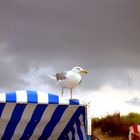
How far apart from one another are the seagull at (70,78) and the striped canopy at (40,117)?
0.98 metres

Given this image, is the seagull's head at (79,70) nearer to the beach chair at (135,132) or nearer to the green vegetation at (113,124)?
the beach chair at (135,132)

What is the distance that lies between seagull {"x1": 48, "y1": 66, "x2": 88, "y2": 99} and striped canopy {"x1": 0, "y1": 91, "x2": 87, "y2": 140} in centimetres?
98

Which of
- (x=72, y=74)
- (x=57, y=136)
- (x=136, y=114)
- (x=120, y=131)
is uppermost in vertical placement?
(x=136, y=114)

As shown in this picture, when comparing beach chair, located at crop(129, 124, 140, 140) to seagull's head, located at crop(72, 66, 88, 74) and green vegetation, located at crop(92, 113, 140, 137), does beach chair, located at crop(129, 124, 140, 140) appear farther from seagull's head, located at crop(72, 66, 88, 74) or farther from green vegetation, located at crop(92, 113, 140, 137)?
green vegetation, located at crop(92, 113, 140, 137)

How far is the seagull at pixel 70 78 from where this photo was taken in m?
8.14

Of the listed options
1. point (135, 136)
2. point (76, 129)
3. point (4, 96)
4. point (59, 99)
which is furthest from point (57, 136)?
point (135, 136)

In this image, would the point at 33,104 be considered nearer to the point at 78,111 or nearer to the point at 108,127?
the point at 78,111

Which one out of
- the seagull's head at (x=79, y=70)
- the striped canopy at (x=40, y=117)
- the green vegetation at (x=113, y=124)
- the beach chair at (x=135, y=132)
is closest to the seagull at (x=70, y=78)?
the seagull's head at (x=79, y=70)

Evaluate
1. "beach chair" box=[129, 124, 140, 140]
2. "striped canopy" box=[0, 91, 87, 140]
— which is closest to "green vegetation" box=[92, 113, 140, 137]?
"beach chair" box=[129, 124, 140, 140]

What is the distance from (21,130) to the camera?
7.08 m

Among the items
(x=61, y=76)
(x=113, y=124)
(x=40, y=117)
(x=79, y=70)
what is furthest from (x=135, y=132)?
(x=113, y=124)

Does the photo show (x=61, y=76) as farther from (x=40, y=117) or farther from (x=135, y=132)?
(x=135, y=132)

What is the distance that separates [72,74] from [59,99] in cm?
164

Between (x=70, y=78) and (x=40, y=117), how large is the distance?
55.1 inches
